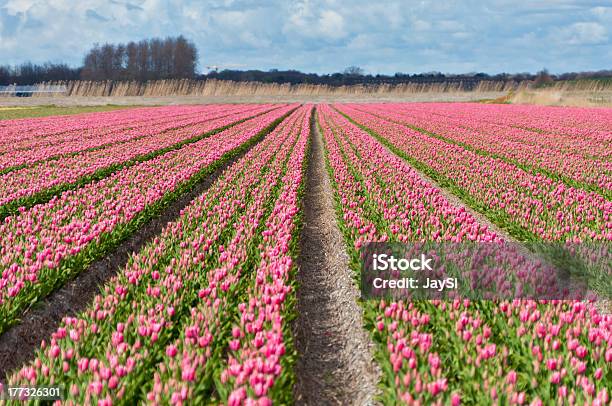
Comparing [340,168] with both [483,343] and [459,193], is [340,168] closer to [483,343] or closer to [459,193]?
[459,193]

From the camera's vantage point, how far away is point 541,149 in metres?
19.1

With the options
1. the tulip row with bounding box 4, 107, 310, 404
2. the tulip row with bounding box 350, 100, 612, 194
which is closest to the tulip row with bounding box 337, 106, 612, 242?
the tulip row with bounding box 350, 100, 612, 194

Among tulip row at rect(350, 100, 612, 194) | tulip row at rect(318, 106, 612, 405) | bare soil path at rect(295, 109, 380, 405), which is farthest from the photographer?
A: tulip row at rect(350, 100, 612, 194)

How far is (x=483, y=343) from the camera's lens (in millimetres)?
4438

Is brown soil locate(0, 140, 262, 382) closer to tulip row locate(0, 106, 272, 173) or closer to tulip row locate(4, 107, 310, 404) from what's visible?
tulip row locate(4, 107, 310, 404)

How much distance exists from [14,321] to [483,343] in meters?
5.07

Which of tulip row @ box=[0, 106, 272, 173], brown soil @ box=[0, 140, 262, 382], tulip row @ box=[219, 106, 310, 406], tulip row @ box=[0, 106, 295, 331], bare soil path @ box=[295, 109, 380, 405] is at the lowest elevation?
brown soil @ box=[0, 140, 262, 382]

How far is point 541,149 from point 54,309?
18382 millimetres

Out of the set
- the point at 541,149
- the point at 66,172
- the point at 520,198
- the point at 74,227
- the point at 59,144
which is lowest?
the point at 59,144

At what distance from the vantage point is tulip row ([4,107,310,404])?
12.9 ft

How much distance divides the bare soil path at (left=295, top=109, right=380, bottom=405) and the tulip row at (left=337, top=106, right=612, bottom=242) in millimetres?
3502

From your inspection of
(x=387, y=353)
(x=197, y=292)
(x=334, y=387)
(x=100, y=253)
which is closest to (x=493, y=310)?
(x=387, y=353)

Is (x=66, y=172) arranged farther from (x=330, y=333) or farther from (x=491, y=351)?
(x=491, y=351)

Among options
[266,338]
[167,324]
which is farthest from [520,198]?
[167,324]
